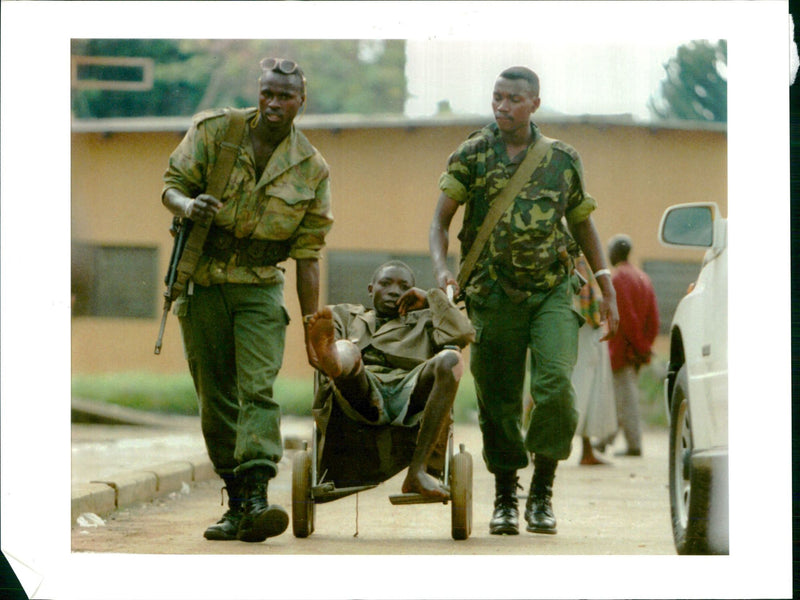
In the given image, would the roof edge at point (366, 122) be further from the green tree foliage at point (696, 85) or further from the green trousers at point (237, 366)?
the green trousers at point (237, 366)

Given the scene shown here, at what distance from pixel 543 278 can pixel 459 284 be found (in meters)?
0.36

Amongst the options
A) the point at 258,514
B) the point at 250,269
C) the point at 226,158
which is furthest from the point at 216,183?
the point at 258,514

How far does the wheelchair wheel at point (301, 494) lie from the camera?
256 inches

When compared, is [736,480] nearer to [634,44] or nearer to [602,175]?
[602,175]

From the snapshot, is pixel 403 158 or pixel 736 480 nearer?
pixel 736 480

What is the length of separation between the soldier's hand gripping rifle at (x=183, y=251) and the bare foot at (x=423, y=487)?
48.7 inches

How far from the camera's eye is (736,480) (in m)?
6.25

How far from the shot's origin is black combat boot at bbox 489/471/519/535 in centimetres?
678

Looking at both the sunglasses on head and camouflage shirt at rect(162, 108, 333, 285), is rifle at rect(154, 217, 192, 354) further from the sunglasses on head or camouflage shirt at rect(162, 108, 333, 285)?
the sunglasses on head

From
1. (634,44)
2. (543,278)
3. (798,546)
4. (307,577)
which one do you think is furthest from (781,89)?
(307,577)

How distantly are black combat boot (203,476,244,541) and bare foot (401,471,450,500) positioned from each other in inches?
27.8

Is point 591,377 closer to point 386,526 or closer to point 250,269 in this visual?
point 386,526

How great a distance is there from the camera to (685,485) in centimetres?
666

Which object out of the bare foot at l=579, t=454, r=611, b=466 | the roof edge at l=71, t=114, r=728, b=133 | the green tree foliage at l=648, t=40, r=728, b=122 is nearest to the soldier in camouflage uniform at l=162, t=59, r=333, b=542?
the roof edge at l=71, t=114, r=728, b=133
